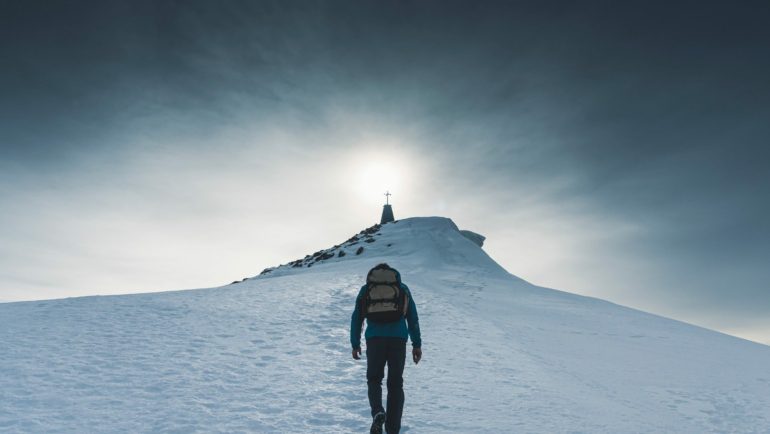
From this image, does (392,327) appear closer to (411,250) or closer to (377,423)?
(377,423)

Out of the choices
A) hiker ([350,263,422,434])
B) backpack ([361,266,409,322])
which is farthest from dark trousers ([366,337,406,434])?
backpack ([361,266,409,322])

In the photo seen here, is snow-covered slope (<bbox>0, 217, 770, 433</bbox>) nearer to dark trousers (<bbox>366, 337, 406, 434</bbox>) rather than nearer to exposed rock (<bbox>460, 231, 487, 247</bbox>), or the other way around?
dark trousers (<bbox>366, 337, 406, 434</bbox>)

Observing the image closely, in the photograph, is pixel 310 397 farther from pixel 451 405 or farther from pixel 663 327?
pixel 663 327

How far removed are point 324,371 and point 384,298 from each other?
3238 mm

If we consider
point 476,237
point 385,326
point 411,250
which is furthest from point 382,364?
point 476,237

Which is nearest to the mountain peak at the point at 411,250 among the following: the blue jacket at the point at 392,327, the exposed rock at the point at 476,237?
the exposed rock at the point at 476,237

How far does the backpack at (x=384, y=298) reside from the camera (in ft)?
21.5

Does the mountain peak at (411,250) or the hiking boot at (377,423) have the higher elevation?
the mountain peak at (411,250)

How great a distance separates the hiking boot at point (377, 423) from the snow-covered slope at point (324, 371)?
0.58 metres

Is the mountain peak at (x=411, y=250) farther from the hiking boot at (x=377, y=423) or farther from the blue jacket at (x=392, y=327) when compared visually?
the hiking boot at (x=377, y=423)

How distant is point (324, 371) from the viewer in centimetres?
907

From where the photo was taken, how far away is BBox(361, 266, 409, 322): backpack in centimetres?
655

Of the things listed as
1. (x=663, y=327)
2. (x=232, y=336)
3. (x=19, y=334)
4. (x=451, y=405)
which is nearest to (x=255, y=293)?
(x=232, y=336)

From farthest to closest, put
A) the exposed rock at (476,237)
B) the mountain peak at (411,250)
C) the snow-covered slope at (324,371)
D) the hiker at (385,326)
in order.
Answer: the exposed rock at (476,237)
the mountain peak at (411,250)
the snow-covered slope at (324,371)
the hiker at (385,326)
